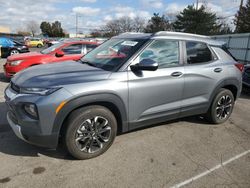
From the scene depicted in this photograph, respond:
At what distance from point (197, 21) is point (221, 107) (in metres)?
44.1

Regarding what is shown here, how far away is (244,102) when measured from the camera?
6684 mm

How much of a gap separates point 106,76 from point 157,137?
1530 mm

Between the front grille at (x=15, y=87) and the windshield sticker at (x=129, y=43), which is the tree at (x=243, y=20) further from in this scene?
the front grille at (x=15, y=87)

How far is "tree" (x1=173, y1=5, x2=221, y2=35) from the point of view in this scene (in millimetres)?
44406

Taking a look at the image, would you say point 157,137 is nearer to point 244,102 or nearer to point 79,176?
point 79,176

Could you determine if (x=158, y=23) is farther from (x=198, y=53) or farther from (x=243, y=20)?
(x=198, y=53)

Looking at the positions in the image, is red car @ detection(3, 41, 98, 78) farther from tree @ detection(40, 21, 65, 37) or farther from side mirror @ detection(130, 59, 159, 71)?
tree @ detection(40, 21, 65, 37)

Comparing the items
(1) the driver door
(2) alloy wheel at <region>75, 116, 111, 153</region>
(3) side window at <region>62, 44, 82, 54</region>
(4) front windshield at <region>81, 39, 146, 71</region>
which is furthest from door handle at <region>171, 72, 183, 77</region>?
(3) side window at <region>62, 44, 82, 54</region>

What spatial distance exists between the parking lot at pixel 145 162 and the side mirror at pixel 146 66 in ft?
4.08

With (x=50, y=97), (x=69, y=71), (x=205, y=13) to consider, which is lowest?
(x=50, y=97)

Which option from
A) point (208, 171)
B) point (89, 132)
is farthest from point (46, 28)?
point (208, 171)

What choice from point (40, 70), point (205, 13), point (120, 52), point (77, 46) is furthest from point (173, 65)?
point (205, 13)

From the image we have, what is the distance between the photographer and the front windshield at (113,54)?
358cm

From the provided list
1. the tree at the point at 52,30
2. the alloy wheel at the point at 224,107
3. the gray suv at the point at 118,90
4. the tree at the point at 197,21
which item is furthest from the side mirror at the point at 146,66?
the tree at the point at 52,30
